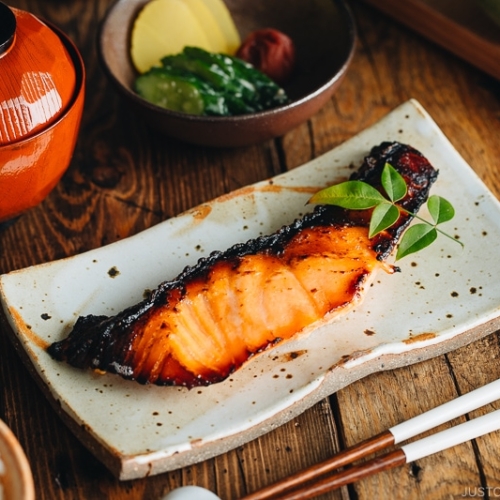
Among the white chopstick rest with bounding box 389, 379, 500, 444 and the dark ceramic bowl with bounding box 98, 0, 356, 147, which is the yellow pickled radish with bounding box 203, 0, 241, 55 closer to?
the dark ceramic bowl with bounding box 98, 0, 356, 147

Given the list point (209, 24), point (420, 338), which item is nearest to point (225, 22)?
point (209, 24)

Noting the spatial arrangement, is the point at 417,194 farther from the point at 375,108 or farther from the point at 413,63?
the point at 413,63

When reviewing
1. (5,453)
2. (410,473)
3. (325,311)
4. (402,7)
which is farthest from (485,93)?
(5,453)

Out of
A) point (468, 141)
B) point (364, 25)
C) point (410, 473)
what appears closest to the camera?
point (410, 473)

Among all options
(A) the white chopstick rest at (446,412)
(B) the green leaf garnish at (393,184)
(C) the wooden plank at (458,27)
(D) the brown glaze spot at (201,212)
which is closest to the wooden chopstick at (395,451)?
(A) the white chopstick rest at (446,412)

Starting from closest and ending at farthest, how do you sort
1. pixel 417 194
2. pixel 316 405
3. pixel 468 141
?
pixel 316 405 → pixel 417 194 → pixel 468 141

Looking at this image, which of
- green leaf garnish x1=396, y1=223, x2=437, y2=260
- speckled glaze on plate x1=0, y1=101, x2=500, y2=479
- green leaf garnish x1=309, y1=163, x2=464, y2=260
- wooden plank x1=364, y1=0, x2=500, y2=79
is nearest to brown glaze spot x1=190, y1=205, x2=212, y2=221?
speckled glaze on plate x1=0, y1=101, x2=500, y2=479
